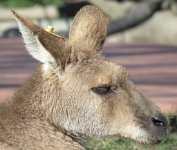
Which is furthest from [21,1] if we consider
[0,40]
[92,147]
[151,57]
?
[92,147]

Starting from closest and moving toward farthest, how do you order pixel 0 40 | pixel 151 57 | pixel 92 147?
1. pixel 92 147
2. pixel 151 57
3. pixel 0 40

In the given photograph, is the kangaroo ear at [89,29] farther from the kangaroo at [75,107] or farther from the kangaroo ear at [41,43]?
the kangaroo ear at [41,43]

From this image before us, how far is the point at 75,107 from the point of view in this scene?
564 cm

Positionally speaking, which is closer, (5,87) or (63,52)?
(63,52)

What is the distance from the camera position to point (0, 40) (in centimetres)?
1391

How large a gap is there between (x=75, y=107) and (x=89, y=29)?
2.36 feet

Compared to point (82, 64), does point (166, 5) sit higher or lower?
lower

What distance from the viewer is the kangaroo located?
5.62 meters

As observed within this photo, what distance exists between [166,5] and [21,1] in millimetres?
3205

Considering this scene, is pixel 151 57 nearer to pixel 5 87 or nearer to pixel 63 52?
pixel 5 87

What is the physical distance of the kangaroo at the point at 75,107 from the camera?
5.62 m

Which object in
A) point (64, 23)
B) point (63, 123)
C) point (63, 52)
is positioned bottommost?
point (64, 23)

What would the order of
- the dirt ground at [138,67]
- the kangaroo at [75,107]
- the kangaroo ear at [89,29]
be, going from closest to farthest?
1. the kangaroo at [75,107]
2. the kangaroo ear at [89,29]
3. the dirt ground at [138,67]

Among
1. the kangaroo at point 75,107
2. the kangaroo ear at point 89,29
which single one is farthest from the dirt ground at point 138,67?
the kangaroo at point 75,107
